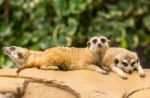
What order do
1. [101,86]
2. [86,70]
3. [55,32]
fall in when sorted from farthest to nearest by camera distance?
[55,32], [86,70], [101,86]

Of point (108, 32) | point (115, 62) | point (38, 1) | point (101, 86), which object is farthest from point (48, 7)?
point (101, 86)

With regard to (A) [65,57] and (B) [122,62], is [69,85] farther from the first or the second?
(B) [122,62]

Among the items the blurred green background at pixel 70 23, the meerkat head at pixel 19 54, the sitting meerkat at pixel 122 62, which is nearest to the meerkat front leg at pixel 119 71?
the sitting meerkat at pixel 122 62

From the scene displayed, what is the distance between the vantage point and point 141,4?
928 centimetres

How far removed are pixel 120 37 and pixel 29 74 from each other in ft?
10.2

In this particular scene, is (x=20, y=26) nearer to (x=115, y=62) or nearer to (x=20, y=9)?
(x=20, y=9)

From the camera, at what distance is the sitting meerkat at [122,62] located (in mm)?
6466

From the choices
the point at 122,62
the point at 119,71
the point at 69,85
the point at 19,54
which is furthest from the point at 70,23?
the point at 69,85

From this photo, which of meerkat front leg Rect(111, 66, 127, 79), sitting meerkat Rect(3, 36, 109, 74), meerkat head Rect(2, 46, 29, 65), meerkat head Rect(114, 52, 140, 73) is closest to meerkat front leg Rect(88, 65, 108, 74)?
sitting meerkat Rect(3, 36, 109, 74)

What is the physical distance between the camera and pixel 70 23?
8.92m

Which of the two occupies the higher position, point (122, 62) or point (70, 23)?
point (70, 23)

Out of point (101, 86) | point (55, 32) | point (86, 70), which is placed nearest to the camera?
point (101, 86)

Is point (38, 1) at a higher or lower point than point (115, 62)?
higher

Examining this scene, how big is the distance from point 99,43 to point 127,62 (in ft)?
1.06
